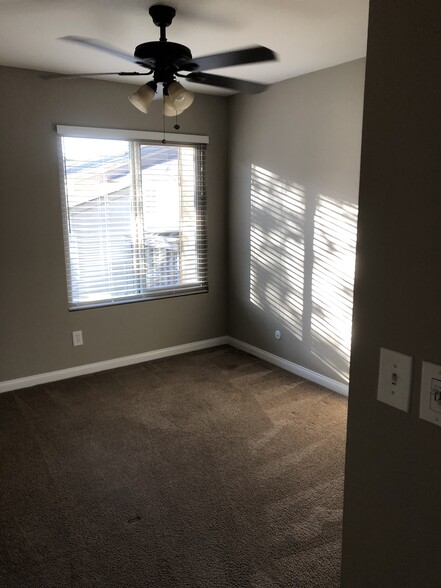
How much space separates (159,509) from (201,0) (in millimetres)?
2508

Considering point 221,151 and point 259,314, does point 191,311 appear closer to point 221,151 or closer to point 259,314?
point 259,314

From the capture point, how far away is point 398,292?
0.93m

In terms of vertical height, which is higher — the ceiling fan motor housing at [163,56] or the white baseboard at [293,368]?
the ceiling fan motor housing at [163,56]

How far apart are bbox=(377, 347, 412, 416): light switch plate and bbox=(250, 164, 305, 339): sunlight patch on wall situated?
2958 mm

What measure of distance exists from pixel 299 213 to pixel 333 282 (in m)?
0.65

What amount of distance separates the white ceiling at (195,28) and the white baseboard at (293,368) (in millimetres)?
2408

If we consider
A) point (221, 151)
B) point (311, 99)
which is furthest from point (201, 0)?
point (221, 151)

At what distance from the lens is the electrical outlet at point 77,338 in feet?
13.3

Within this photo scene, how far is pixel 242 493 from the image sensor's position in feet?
8.19

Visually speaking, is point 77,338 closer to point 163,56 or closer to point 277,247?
point 277,247

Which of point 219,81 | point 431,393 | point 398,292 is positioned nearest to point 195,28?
point 219,81

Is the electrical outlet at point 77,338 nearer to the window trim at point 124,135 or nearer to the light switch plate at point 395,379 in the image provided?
the window trim at point 124,135

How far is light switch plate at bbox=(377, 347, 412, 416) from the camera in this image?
37.1 inches

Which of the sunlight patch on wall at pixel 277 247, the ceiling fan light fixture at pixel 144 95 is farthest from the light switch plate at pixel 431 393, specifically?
the sunlight patch on wall at pixel 277 247
